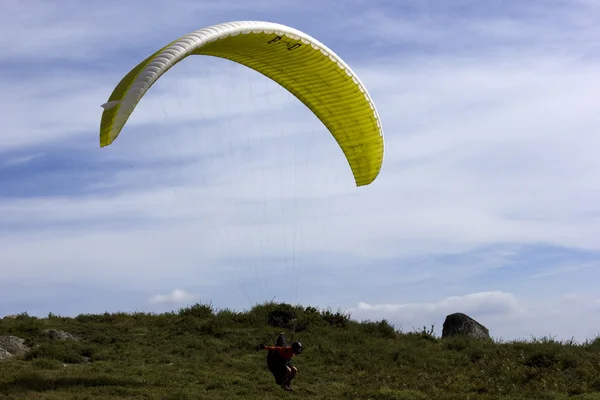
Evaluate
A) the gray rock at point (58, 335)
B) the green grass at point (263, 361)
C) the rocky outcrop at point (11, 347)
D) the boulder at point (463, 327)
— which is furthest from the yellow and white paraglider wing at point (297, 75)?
the gray rock at point (58, 335)

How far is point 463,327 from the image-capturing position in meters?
29.1

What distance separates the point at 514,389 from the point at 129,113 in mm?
11626

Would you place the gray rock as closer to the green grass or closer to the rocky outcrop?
the green grass

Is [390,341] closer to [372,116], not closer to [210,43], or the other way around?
[372,116]

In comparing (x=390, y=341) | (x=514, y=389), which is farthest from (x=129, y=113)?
(x=390, y=341)

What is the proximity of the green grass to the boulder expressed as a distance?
1.59 m

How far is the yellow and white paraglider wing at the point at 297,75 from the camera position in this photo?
53.4ft

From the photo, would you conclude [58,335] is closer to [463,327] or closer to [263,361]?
[263,361]

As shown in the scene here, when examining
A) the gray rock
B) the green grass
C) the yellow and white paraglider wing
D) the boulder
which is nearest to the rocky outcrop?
the green grass

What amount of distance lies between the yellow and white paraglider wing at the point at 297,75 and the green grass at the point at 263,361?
18.3 ft

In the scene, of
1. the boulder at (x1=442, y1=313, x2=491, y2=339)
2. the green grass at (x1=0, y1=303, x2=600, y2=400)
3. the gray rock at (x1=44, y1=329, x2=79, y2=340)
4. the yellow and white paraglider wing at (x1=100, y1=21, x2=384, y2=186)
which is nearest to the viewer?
the yellow and white paraglider wing at (x1=100, y1=21, x2=384, y2=186)

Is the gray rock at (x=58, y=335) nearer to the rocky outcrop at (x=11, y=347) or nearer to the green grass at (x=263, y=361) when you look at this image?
the green grass at (x=263, y=361)

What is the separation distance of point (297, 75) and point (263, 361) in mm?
8199

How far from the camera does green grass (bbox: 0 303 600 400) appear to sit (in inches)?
752
